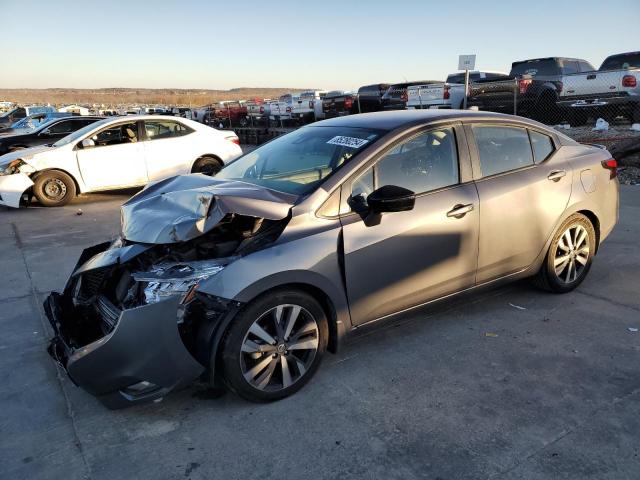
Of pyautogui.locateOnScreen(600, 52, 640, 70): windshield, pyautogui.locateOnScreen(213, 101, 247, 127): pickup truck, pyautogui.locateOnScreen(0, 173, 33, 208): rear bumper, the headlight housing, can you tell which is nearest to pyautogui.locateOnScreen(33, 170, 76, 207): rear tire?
pyautogui.locateOnScreen(0, 173, 33, 208): rear bumper

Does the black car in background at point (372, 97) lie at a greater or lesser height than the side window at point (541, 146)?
greater

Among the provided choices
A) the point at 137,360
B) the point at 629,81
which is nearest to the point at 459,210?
the point at 137,360

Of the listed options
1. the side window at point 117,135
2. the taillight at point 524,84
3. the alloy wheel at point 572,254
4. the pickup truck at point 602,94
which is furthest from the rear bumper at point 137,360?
the pickup truck at point 602,94

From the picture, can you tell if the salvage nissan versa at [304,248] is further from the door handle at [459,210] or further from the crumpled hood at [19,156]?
the crumpled hood at [19,156]

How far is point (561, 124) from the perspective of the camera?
14.6m

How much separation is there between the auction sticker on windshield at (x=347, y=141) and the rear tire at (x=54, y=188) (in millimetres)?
→ 7386

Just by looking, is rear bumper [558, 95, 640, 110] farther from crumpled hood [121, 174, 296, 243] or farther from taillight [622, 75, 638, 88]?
crumpled hood [121, 174, 296, 243]

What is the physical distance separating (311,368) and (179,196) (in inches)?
55.8

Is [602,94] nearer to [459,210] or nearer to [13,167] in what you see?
[459,210]

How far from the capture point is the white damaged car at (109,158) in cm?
919

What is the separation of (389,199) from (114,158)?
7.94 meters

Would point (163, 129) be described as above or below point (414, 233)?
above

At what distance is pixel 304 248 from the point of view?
304cm

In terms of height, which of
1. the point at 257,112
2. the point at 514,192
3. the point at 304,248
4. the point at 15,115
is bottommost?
the point at 304,248
